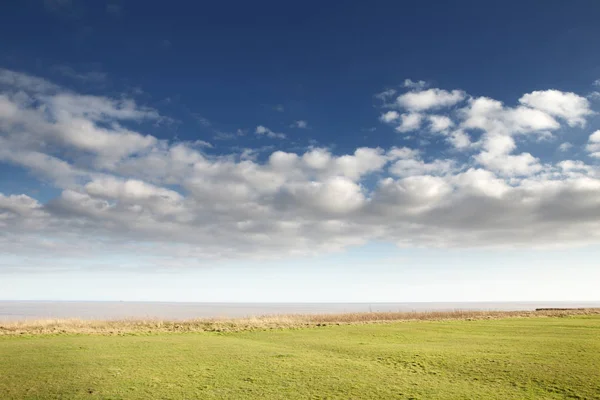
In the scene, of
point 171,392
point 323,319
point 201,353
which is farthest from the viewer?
point 323,319

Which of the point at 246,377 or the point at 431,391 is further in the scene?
the point at 246,377

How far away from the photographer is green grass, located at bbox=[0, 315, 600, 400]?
1598 centimetres

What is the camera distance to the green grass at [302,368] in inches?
629

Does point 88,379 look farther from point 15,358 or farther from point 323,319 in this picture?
point 323,319

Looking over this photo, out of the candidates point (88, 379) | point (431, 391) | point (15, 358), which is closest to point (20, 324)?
point (15, 358)

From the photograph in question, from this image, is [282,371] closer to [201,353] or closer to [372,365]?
[372,365]

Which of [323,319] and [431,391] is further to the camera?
[323,319]

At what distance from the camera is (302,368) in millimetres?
20672

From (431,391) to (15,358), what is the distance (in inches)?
824

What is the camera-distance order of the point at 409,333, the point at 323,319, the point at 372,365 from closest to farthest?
the point at 372,365, the point at 409,333, the point at 323,319

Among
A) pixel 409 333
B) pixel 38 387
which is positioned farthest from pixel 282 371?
pixel 409 333

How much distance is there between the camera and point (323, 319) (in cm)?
6050

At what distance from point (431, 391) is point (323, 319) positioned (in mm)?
45230

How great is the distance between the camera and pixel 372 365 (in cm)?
2183
